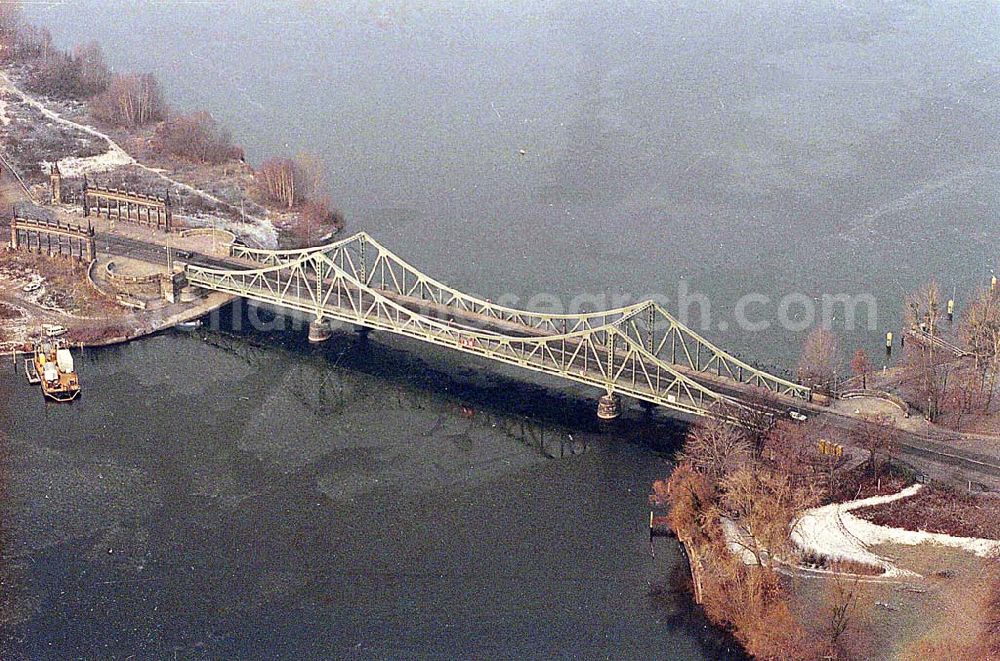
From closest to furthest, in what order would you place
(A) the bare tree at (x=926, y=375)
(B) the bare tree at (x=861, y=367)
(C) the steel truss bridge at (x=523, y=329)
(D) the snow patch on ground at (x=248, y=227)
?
(A) the bare tree at (x=926, y=375) < (C) the steel truss bridge at (x=523, y=329) < (B) the bare tree at (x=861, y=367) < (D) the snow patch on ground at (x=248, y=227)

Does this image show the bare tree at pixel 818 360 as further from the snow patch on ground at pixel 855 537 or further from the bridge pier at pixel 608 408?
the snow patch on ground at pixel 855 537

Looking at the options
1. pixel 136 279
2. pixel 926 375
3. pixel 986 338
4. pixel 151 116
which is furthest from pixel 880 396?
pixel 151 116

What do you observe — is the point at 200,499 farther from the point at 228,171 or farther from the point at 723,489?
the point at 228,171

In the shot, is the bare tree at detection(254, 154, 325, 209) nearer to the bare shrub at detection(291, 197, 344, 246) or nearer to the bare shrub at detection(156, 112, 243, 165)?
the bare shrub at detection(291, 197, 344, 246)

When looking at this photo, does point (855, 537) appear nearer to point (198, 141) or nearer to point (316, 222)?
point (316, 222)

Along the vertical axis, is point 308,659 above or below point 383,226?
below

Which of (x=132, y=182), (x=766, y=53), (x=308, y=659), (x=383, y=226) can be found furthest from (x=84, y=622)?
(x=766, y=53)

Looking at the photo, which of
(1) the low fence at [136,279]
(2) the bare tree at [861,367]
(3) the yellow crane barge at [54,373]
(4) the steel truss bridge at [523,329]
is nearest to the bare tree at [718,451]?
(4) the steel truss bridge at [523,329]
